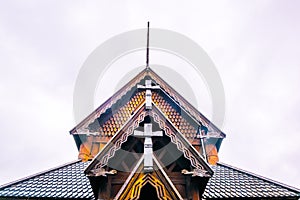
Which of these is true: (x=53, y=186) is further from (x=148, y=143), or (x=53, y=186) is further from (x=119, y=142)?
(x=148, y=143)

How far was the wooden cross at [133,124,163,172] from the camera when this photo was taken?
21.7ft

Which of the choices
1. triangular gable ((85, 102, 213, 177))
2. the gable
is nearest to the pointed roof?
the gable

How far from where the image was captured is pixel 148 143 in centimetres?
693

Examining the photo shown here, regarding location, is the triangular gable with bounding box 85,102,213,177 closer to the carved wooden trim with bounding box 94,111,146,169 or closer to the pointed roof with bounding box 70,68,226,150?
the carved wooden trim with bounding box 94,111,146,169

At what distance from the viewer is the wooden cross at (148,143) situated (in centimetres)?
661

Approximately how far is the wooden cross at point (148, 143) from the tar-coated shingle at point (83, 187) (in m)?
2.20

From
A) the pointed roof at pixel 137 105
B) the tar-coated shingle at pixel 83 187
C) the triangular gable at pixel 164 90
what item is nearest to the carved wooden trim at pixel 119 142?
the tar-coated shingle at pixel 83 187

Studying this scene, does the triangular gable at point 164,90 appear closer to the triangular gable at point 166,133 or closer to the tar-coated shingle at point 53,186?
the tar-coated shingle at point 53,186

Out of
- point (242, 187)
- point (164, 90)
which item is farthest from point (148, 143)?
point (164, 90)

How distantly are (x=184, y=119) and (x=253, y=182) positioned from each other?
333 centimetres

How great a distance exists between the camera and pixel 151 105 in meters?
7.45

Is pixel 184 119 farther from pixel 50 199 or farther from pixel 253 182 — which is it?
pixel 50 199

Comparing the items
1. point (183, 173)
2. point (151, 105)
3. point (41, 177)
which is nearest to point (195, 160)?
point (183, 173)

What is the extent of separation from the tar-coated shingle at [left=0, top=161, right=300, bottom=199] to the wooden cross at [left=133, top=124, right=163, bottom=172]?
220 cm
